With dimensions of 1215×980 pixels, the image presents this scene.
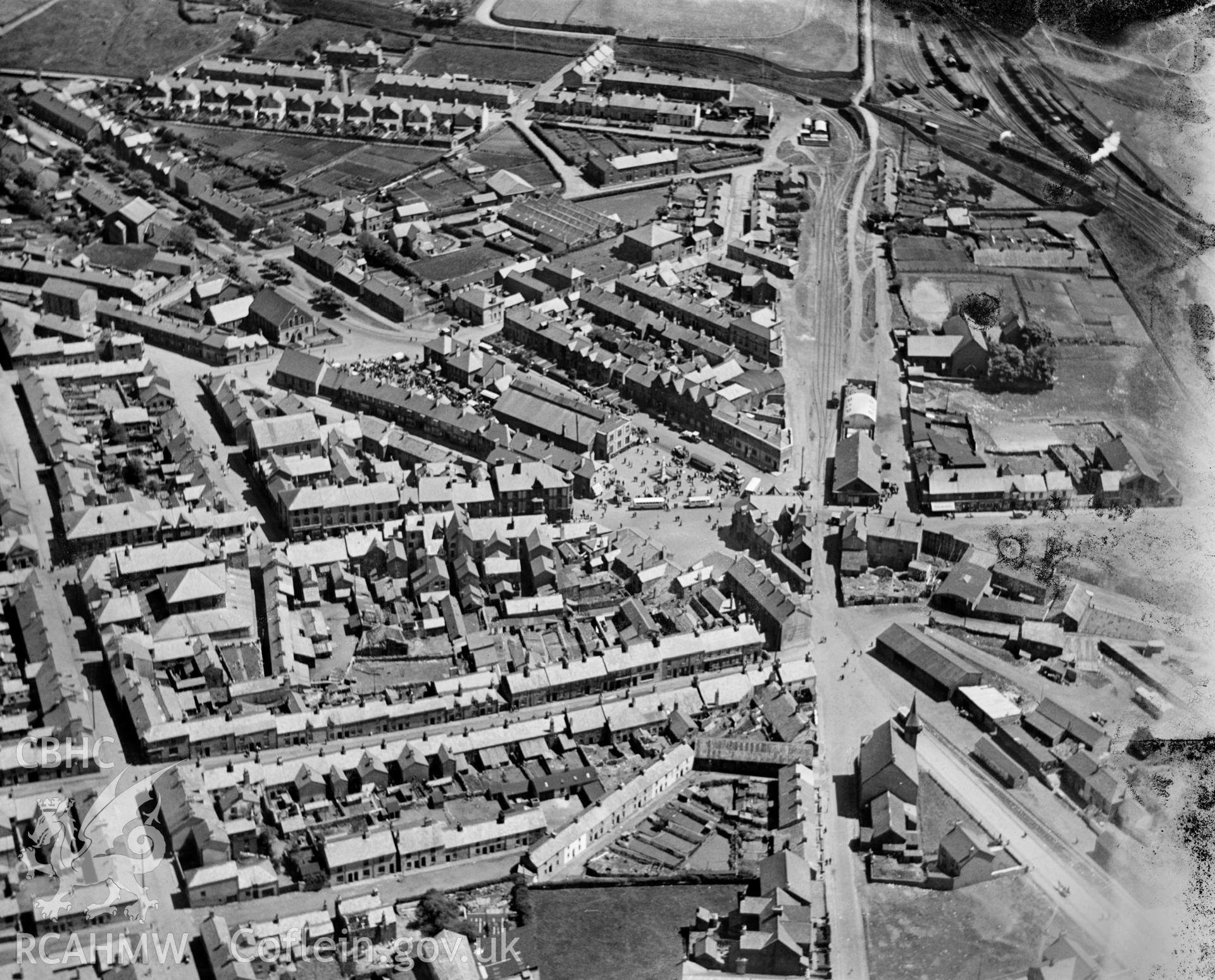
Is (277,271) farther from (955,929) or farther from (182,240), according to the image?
(955,929)

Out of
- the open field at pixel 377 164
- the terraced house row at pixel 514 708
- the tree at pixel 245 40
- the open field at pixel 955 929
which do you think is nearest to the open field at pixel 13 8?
the tree at pixel 245 40

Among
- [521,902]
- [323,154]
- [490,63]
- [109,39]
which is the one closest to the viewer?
[521,902]

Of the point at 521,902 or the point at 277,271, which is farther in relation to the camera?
the point at 277,271

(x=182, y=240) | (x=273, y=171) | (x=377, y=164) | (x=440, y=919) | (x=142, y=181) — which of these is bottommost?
(x=440, y=919)

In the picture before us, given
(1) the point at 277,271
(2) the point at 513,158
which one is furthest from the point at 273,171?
(1) the point at 277,271

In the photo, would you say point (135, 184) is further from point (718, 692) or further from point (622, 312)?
point (718, 692)

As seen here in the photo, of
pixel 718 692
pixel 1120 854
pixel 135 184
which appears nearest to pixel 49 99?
pixel 135 184
